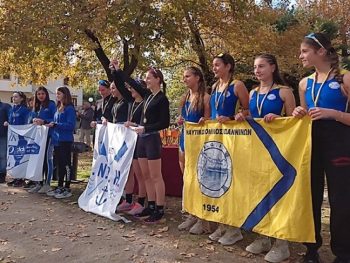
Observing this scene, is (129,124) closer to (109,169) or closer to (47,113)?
(109,169)

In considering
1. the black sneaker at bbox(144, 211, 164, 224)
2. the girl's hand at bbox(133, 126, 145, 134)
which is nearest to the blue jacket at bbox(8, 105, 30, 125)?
the girl's hand at bbox(133, 126, 145, 134)

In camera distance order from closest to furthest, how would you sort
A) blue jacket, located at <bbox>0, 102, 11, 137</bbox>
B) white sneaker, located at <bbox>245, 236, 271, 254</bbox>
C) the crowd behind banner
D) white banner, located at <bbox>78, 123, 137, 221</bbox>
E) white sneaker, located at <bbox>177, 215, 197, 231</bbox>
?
the crowd behind banner < white sneaker, located at <bbox>245, 236, 271, 254</bbox> < white sneaker, located at <bbox>177, 215, 197, 231</bbox> < white banner, located at <bbox>78, 123, 137, 221</bbox> < blue jacket, located at <bbox>0, 102, 11, 137</bbox>

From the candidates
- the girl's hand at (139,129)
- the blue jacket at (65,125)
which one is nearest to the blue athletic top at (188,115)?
the girl's hand at (139,129)

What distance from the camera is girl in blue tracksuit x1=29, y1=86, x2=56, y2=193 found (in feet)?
26.0

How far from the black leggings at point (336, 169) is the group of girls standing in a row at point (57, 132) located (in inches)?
178

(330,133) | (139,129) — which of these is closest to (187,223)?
(139,129)

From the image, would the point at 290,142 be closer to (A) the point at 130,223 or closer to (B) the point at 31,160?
(A) the point at 130,223

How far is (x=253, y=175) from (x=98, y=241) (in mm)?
1868

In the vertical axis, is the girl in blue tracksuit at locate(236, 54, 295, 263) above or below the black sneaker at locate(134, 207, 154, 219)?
above

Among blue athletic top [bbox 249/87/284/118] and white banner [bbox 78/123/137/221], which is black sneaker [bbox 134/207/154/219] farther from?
blue athletic top [bbox 249/87/284/118]

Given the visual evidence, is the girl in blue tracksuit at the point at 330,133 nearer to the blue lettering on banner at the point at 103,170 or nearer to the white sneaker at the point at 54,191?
the blue lettering on banner at the point at 103,170

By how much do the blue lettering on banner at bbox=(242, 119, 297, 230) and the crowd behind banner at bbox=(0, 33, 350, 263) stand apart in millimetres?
141

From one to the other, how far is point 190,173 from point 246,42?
10.5m

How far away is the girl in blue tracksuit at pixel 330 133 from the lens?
3916mm
